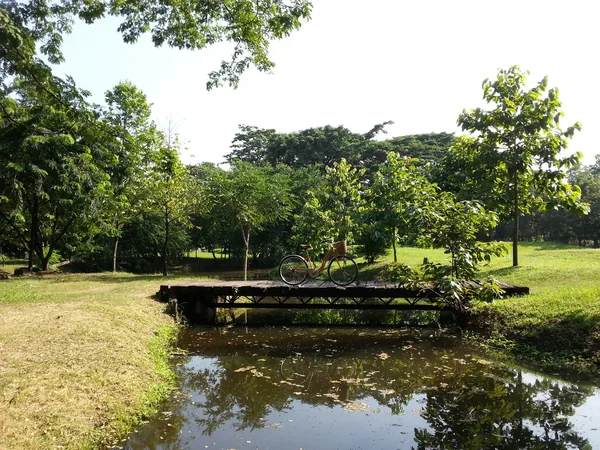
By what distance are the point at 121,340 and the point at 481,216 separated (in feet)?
28.4

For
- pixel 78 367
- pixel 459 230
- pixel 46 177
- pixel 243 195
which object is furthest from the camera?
pixel 243 195

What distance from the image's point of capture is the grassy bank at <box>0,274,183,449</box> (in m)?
5.42

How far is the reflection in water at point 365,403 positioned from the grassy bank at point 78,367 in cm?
52

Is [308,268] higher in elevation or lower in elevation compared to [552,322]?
higher

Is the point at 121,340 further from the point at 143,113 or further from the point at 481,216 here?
the point at 143,113

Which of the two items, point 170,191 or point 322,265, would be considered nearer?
point 322,265

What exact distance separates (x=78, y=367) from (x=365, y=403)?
4.62 metres

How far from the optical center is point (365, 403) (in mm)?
7273

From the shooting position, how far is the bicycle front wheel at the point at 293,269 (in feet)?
43.7

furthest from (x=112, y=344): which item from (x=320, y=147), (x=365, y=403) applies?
(x=320, y=147)

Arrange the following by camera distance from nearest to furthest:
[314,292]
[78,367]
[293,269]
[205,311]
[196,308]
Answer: [78,367] → [293,269] → [314,292] → [196,308] → [205,311]

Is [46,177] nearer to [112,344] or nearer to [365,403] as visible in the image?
[112,344]

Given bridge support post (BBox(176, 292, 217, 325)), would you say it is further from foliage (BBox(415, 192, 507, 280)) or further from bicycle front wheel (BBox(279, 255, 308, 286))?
foliage (BBox(415, 192, 507, 280))

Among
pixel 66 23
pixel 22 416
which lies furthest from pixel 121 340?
pixel 66 23
